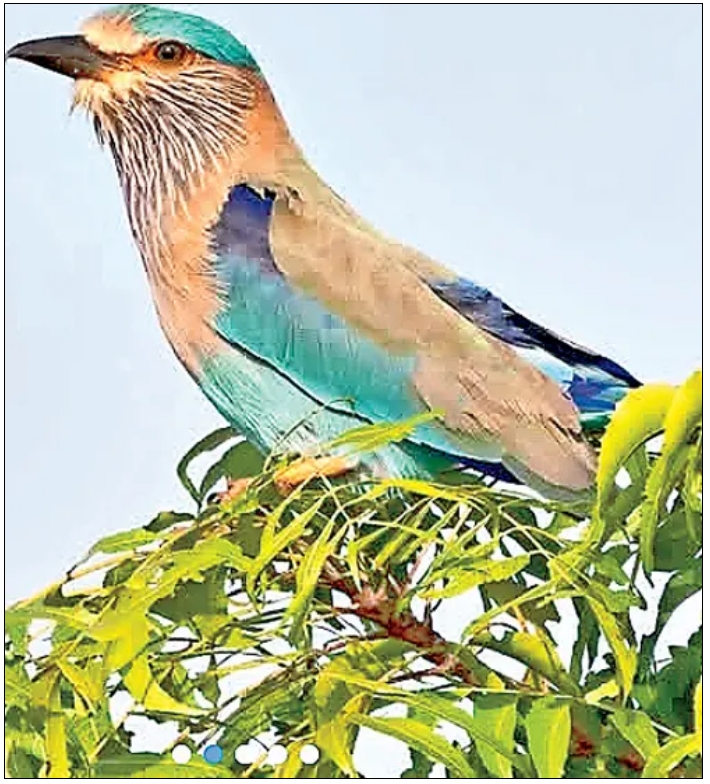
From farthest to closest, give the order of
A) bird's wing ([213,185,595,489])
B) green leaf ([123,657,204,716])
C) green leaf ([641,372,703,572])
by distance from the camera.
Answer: bird's wing ([213,185,595,489]) < green leaf ([123,657,204,716]) < green leaf ([641,372,703,572])

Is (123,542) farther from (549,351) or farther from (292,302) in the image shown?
(549,351)

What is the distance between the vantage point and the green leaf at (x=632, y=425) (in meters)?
0.79

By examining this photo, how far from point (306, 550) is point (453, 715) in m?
0.14

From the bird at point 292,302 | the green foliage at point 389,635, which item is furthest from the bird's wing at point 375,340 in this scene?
the green foliage at point 389,635

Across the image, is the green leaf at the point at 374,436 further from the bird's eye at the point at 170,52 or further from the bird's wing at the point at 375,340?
the bird's eye at the point at 170,52

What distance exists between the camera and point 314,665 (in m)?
0.89

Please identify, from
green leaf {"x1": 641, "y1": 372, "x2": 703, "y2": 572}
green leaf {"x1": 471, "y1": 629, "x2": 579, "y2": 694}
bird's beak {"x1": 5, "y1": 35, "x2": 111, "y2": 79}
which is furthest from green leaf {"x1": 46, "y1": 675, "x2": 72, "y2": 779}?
bird's beak {"x1": 5, "y1": 35, "x2": 111, "y2": 79}

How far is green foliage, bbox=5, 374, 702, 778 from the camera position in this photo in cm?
82

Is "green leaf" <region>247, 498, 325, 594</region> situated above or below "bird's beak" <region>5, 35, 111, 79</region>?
below

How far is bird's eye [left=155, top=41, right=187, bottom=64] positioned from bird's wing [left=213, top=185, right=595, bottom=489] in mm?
115

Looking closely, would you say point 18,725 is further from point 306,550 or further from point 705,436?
point 705,436

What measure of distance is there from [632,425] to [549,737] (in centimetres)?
16

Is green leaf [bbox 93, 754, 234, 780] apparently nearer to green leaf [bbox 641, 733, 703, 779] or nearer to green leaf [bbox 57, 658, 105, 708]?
green leaf [bbox 57, 658, 105, 708]

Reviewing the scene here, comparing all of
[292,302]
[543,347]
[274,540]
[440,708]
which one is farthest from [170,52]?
[440,708]
